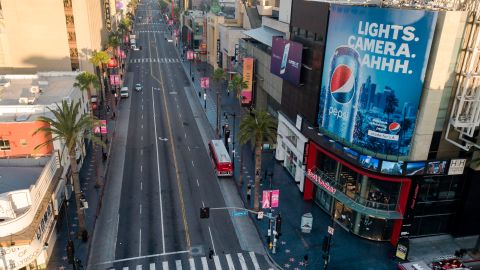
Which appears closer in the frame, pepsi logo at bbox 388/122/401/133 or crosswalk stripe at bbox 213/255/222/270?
pepsi logo at bbox 388/122/401/133

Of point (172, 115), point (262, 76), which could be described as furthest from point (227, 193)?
point (172, 115)

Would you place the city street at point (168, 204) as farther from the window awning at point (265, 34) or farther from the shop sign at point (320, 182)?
the window awning at point (265, 34)

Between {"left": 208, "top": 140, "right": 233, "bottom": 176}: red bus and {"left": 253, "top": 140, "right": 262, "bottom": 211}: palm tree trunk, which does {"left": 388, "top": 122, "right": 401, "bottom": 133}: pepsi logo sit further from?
{"left": 208, "top": 140, "right": 233, "bottom": 176}: red bus

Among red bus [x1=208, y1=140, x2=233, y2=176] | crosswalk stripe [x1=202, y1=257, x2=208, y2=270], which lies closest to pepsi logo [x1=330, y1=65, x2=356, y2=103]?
red bus [x1=208, y1=140, x2=233, y2=176]

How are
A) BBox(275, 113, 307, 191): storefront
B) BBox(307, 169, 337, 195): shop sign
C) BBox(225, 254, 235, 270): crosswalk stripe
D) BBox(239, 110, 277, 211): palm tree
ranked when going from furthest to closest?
BBox(275, 113, 307, 191): storefront → BBox(239, 110, 277, 211): palm tree → BBox(307, 169, 337, 195): shop sign → BBox(225, 254, 235, 270): crosswalk stripe

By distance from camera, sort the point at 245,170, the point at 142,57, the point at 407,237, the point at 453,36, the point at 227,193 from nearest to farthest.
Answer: the point at 453,36
the point at 407,237
the point at 227,193
the point at 245,170
the point at 142,57

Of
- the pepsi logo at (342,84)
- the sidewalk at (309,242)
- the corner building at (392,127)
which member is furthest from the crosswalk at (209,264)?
the pepsi logo at (342,84)

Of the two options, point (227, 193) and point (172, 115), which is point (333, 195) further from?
point (172, 115)
